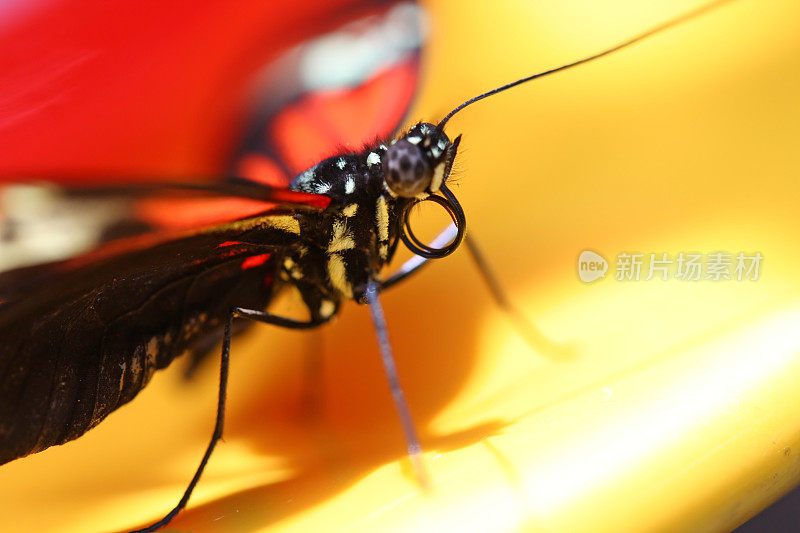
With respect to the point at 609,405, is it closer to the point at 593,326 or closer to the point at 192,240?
the point at 593,326

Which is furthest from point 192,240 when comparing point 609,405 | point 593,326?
point 593,326

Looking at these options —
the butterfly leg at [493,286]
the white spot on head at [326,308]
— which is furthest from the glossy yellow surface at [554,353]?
the white spot on head at [326,308]

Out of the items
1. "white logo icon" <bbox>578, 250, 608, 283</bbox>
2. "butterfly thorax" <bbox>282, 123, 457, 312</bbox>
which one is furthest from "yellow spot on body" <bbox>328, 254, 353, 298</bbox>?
"white logo icon" <bbox>578, 250, 608, 283</bbox>

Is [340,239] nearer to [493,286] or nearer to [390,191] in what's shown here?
[390,191]

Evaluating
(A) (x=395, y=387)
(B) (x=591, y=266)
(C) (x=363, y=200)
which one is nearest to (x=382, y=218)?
(C) (x=363, y=200)

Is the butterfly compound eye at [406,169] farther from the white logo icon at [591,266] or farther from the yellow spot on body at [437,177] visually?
the white logo icon at [591,266]

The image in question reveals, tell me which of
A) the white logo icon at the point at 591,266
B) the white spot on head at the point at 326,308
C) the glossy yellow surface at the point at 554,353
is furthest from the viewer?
the white logo icon at the point at 591,266
